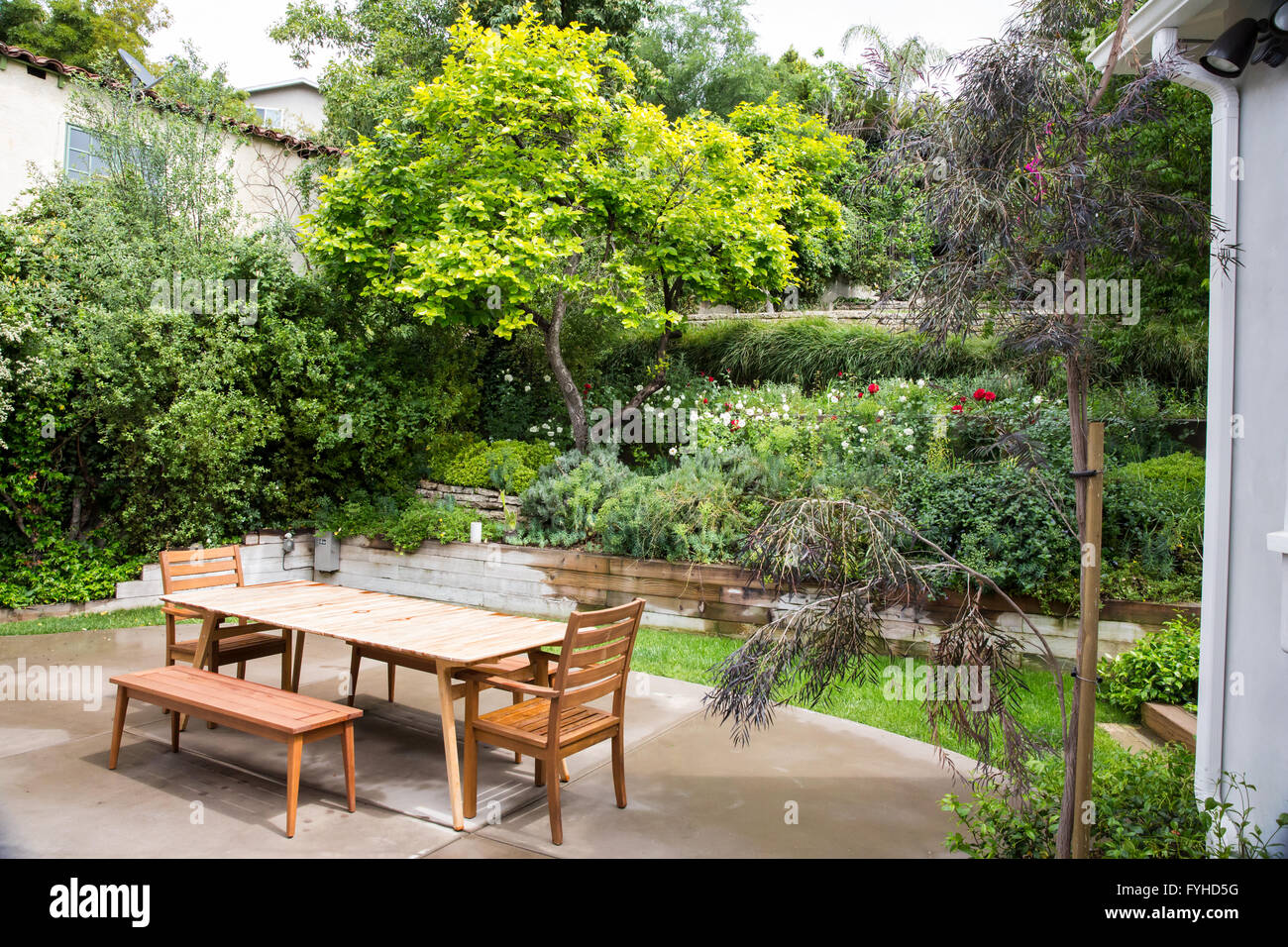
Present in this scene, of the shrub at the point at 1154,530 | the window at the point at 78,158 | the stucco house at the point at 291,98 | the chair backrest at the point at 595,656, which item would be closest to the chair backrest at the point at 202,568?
the chair backrest at the point at 595,656

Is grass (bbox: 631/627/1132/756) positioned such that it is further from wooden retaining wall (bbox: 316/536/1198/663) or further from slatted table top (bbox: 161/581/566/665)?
slatted table top (bbox: 161/581/566/665)

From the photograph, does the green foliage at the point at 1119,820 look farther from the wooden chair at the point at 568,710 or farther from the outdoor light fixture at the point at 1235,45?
the outdoor light fixture at the point at 1235,45

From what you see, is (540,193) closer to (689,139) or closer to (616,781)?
(689,139)

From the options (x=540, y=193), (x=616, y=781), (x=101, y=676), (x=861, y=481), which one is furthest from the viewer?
(x=540, y=193)

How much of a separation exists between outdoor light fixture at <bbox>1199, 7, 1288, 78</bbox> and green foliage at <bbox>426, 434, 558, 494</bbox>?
7.14 m

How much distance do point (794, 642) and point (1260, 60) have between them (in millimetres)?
2773

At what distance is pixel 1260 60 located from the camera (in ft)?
10.1

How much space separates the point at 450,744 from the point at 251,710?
3.09 ft

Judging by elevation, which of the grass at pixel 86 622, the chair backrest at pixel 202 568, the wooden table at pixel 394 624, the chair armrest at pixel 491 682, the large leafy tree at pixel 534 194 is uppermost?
the large leafy tree at pixel 534 194

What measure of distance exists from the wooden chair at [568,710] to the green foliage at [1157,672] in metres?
3.33

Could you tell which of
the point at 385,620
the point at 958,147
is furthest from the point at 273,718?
the point at 958,147

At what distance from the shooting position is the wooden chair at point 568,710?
12.1ft

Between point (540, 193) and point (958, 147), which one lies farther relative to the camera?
point (540, 193)

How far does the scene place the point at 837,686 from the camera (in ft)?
11.2
